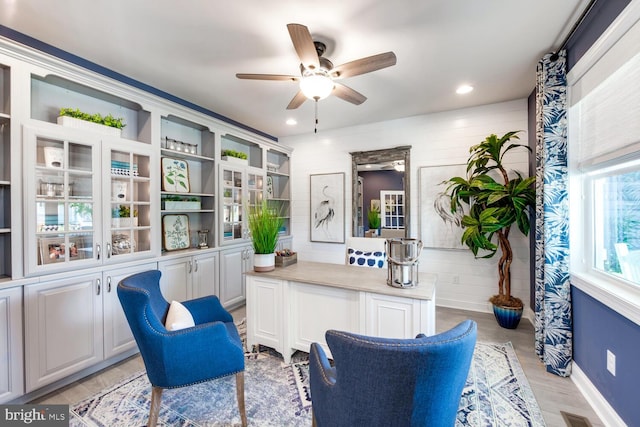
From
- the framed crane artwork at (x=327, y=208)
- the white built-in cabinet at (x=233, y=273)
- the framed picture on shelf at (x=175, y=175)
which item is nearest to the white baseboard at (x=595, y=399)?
the framed crane artwork at (x=327, y=208)

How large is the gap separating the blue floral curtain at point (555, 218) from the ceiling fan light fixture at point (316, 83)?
6.01 ft

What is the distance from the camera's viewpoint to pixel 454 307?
375 centimetres

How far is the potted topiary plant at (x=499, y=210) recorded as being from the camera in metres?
2.92

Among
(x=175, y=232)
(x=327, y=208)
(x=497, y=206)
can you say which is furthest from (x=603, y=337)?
(x=175, y=232)

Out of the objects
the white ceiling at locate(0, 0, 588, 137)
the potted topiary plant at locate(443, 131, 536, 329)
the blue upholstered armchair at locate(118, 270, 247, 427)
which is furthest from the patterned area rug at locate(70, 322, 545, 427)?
the white ceiling at locate(0, 0, 588, 137)

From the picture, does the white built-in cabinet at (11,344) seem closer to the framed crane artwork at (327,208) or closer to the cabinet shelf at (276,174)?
the cabinet shelf at (276,174)

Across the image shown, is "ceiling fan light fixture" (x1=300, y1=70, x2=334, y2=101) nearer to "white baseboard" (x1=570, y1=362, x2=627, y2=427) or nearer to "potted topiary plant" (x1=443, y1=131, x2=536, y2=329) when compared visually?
"potted topiary plant" (x1=443, y1=131, x2=536, y2=329)

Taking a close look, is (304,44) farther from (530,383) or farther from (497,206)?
(530,383)

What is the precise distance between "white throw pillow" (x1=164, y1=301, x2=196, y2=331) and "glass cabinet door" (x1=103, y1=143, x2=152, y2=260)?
1.00 m

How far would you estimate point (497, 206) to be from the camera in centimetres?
308

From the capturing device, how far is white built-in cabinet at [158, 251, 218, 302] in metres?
2.91

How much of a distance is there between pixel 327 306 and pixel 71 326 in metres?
2.00

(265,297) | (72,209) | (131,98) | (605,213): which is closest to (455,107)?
(605,213)

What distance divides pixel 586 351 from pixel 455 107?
289 centimetres
